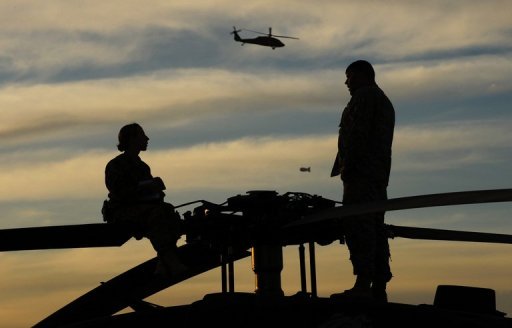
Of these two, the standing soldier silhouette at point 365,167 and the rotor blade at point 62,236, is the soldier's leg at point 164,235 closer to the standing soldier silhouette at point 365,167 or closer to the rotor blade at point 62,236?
the rotor blade at point 62,236

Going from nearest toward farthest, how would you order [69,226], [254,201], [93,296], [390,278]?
[69,226] < [254,201] < [390,278] < [93,296]

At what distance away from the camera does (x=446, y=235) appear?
51.5 ft

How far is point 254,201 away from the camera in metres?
13.4

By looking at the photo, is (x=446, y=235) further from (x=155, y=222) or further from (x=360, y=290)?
(x=155, y=222)

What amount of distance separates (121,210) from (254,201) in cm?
169

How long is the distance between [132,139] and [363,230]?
3.30m

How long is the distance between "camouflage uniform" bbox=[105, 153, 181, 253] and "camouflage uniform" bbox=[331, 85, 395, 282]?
90.0 inches

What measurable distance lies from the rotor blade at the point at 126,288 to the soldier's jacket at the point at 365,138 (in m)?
2.14

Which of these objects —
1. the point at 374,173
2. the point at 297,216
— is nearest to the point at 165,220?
the point at 297,216

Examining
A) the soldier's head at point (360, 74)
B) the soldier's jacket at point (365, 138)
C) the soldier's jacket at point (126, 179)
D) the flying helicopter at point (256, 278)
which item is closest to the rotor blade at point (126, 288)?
the flying helicopter at point (256, 278)

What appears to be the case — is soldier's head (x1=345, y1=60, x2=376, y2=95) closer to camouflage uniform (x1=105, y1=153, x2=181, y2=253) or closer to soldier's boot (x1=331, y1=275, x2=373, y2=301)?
soldier's boot (x1=331, y1=275, x2=373, y2=301)

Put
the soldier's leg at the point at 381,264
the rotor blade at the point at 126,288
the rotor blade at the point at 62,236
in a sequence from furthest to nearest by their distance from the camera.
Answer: the rotor blade at the point at 126,288
the soldier's leg at the point at 381,264
the rotor blade at the point at 62,236

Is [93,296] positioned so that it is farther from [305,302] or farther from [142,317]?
[305,302]

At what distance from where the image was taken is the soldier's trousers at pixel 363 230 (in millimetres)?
13492
